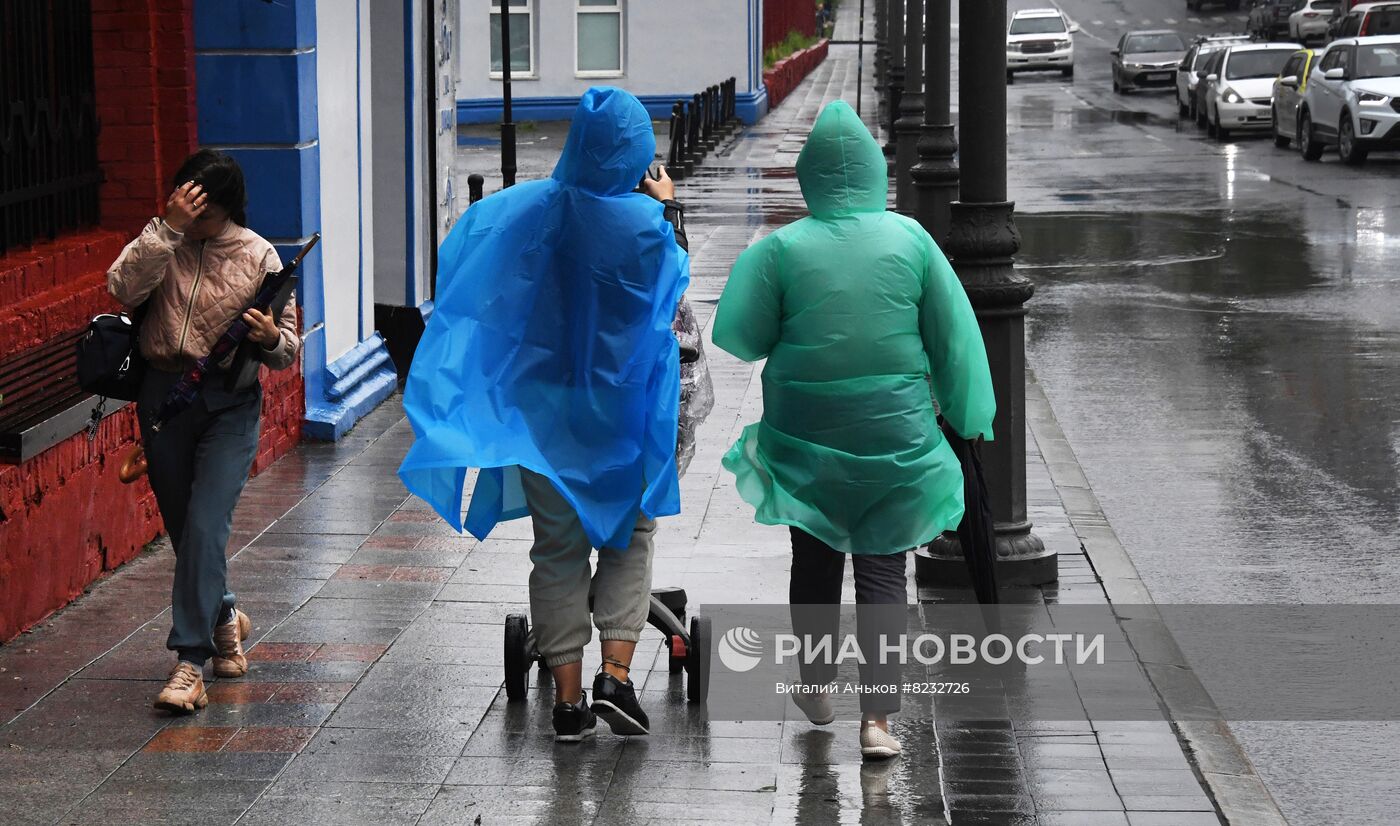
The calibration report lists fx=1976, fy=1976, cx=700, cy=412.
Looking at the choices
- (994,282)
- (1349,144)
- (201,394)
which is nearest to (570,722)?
(201,394)

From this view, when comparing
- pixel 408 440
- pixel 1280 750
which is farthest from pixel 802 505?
pixel 408 440

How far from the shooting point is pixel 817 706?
576 centimetres

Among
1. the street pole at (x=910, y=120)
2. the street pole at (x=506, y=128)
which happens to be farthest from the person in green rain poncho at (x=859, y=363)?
the street pole at (x=910, y=120)

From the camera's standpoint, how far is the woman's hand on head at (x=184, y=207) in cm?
568

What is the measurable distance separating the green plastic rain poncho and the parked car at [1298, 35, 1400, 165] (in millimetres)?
22977

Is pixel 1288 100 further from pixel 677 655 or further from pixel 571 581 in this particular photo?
pixel 571 581

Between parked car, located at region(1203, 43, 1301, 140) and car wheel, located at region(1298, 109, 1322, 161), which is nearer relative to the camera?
car wheel, located at region(1298, 109, 1322, 161)

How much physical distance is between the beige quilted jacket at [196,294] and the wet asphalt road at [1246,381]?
3334 millimetres

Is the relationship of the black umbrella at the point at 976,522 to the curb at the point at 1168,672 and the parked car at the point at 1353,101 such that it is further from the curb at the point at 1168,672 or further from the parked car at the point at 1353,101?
the parked car at the point at 1353,101

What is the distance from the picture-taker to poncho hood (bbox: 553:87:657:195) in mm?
5445

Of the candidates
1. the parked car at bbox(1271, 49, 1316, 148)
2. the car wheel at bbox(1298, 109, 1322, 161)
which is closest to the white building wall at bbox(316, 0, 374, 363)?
the car wheel at bbox(1298, 109, 1322, 161)

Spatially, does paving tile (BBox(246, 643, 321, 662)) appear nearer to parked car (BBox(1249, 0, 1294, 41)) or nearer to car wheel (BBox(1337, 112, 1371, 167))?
car wheel (BBox(1337, 112, 1371, 167))

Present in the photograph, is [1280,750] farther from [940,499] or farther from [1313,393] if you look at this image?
[1313,393]

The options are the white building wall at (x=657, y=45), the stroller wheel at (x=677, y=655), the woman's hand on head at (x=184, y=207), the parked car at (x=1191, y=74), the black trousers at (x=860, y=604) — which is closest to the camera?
the black trousers at (x=860, y=604)
